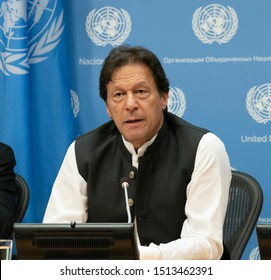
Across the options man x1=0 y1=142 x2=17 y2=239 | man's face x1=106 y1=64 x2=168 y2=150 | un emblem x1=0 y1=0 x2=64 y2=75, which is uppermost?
un emblem x1=0 y1=0 x2=64 y2=75

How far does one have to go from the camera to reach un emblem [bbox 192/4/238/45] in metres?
3.83

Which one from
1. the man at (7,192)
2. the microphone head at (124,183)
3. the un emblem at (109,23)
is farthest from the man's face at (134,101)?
the un emblem at (109,23)

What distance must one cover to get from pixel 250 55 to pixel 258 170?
2.20ft

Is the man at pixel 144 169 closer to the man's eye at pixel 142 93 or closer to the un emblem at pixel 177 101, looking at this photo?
the man's eye at pixel 142 93

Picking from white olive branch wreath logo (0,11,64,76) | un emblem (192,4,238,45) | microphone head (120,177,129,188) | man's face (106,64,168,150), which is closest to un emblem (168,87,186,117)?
un emblem (192,4,238,45)

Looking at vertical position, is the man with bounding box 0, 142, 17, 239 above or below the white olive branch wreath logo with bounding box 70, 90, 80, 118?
below

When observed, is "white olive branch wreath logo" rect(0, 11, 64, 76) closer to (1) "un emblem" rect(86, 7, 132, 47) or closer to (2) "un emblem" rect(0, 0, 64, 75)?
(2) "un emblem" rect(0, 0, 64, 75)

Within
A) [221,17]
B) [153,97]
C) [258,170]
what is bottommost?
[258,170]

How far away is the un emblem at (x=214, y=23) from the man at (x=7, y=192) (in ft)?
4.32

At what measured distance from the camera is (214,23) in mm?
3842

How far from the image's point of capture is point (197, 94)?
386 cm

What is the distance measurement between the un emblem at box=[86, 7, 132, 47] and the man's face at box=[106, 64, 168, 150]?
1169mm
